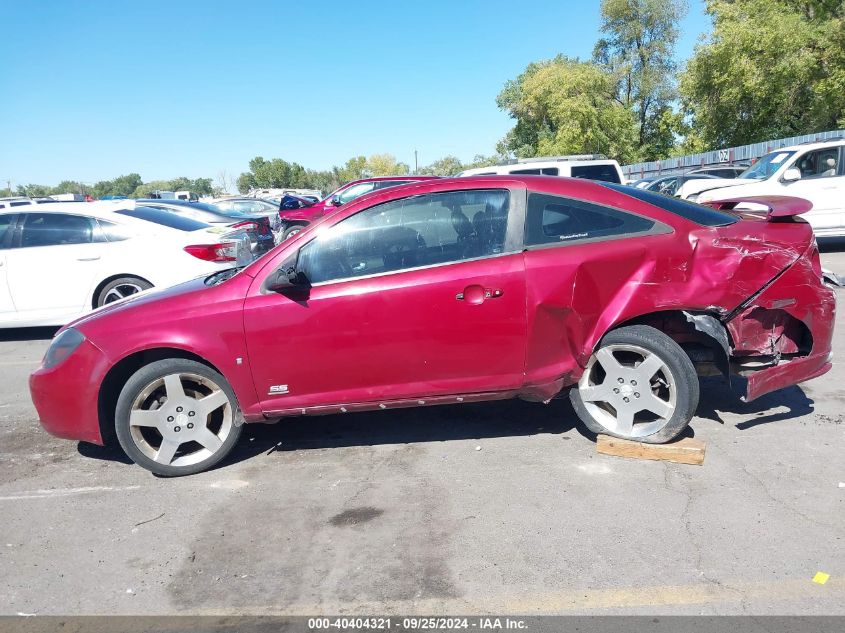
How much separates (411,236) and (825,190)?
33.4ft

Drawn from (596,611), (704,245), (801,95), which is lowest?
(596,611)

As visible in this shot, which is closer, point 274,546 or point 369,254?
point 274,546

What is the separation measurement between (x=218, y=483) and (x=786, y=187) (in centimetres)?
1105

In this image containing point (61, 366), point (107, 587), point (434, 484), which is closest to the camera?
point (107, 587)

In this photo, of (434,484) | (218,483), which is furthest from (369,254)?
(218,483)

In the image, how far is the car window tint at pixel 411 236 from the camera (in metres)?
4.07

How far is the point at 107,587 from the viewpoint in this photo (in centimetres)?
313

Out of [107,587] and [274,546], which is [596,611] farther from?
[107,587]

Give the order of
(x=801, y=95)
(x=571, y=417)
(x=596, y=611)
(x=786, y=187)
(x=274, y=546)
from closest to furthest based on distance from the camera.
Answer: (x=596, y=611)
(x=274, y=546)
(x=571, y=417)
(x=786, y=187)
(x=801, y=95)

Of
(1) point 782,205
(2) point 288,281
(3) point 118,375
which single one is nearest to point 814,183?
(1) point 782,205

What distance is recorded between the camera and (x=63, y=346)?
428cm

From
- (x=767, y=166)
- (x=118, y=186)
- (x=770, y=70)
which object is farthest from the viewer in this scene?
(x=118, y=186)

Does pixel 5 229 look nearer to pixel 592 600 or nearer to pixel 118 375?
pixel 118 375

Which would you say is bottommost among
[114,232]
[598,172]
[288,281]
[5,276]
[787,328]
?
[787,328]
